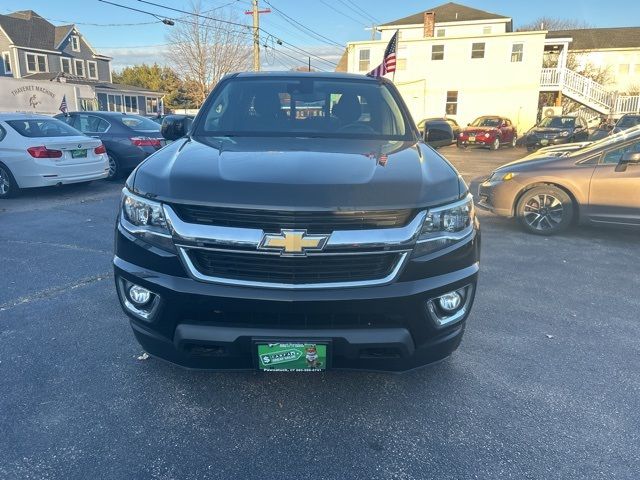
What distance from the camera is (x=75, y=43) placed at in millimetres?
41812

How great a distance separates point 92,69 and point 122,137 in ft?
132

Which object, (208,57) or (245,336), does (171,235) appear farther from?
(208,57)

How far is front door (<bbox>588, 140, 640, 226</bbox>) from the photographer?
18.6 ft

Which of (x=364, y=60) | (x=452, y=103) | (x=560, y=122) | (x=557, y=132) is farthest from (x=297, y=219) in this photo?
(x=364, y=60)

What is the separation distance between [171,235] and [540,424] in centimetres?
213

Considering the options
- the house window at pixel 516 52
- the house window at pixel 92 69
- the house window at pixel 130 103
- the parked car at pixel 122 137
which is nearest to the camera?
the parked car at pixel 122 137

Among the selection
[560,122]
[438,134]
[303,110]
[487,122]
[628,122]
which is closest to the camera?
[303,110]

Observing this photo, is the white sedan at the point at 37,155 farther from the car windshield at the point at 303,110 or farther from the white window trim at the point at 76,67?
the white window trim at the point at 76,67

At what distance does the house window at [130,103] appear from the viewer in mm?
44112

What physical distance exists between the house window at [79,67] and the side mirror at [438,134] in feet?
153

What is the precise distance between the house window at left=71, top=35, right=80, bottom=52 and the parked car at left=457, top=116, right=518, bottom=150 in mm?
36226

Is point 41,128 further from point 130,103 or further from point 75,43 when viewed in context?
point 75,43

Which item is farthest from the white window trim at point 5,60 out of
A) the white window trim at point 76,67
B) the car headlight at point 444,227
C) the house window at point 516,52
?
the car headlight at point 444,227

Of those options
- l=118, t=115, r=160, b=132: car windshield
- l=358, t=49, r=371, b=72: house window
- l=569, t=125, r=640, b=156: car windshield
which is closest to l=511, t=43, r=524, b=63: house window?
l=358, t=49, r=371, b=72: house window
